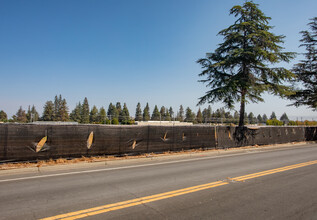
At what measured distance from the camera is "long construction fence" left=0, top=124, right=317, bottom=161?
8.34 m

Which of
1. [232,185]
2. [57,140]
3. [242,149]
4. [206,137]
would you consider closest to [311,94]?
[242,149]

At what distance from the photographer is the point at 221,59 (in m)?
19.2

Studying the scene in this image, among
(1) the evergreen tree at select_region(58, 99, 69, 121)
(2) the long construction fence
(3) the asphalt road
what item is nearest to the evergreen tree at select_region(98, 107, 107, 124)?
(1) the evergreen tree at select_region(58, 99, 69, 121)

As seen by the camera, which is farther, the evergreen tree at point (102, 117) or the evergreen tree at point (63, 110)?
the evergreen tree at point (63, 110)

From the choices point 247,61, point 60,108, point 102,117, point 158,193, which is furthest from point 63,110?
point 158,193

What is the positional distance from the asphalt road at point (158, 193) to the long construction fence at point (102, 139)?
1.22 m

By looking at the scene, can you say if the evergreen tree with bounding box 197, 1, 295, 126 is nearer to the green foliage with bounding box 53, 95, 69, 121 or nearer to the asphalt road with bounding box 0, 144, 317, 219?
the asphalt road with bounding box 0, 144, 317, 219

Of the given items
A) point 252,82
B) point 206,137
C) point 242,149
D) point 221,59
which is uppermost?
point 221,59

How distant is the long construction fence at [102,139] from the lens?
27.3 ft

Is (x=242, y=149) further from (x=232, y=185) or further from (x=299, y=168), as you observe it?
(x=232, y=185)

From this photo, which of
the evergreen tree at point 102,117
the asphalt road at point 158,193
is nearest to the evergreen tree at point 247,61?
the asphalt road at point 158,193

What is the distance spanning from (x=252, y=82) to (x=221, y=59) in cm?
350

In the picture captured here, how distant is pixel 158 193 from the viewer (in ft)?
17.4

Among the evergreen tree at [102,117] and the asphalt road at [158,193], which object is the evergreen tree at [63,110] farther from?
the asphalt road at [158,193]
